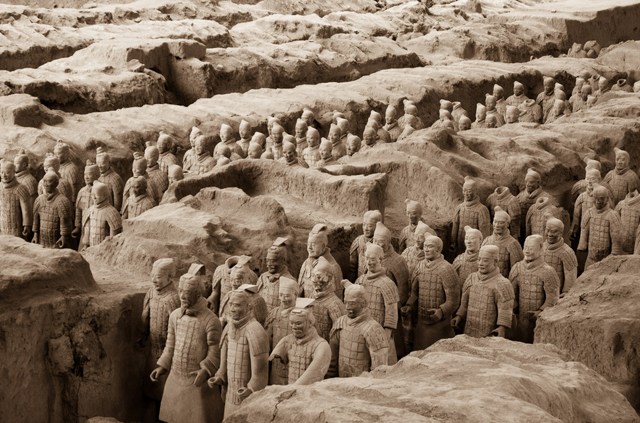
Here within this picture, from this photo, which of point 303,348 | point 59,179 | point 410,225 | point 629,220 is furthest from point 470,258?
point 59,179

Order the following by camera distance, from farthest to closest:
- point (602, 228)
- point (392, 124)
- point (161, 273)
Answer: point (392, 124), point (602, 228), point (161, 273)

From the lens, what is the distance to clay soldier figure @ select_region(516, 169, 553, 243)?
9672 mm

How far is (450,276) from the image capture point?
7.59 meters

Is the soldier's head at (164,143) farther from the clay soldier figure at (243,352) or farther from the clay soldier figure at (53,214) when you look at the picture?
the clay soldier figure at (243,352)

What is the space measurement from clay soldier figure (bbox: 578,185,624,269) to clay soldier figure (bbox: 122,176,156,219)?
3941 millimetres

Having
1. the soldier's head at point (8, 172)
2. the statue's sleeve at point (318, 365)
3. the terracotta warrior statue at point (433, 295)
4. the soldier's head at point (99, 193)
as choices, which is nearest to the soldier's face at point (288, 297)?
the statue's sleeve at point (318, 365)

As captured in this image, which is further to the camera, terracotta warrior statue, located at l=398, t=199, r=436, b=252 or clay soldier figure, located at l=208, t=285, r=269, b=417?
terracotta warrior statue, located at l=398, t=199, r=436, b=252

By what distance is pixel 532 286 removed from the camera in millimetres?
7617

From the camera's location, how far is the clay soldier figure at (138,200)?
30.0 ft

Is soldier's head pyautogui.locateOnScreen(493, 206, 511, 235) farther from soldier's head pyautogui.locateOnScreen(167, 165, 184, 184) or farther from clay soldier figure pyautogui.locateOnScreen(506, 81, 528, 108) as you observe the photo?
clay soldier figure pyautogui.locateOnScreen(506, 81, 528, 108)

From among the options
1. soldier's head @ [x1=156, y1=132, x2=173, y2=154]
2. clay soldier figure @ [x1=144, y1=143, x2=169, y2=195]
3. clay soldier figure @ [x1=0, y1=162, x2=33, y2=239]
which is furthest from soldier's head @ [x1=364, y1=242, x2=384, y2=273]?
soldier's head @ [x1=156, y1=132, x2=173, y2=154]

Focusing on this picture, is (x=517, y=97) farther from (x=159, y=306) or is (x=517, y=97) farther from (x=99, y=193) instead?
(x=159, y=306)

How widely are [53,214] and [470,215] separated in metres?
3.78

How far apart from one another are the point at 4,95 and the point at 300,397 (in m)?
9.17
